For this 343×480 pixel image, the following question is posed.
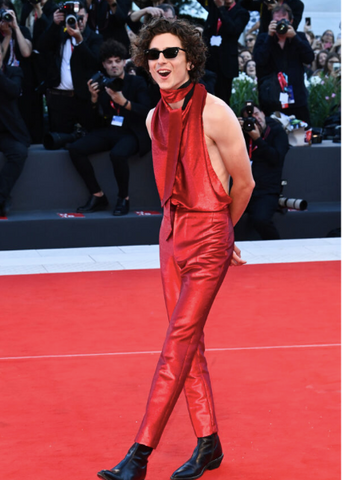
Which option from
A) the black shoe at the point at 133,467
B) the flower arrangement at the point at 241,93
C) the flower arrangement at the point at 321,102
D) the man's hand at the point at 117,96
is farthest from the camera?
the flower arrangement at the point at 321,102

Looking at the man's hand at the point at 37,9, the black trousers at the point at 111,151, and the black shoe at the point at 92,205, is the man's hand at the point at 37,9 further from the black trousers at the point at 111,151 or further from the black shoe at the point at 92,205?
the black shoe at the point at 92,205

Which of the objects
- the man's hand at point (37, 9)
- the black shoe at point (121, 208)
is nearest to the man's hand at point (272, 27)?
the black shoe at point (121, 208)

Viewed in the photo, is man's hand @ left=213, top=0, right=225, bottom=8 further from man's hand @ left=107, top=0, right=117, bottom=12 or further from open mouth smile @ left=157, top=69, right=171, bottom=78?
open mouth smile @ left=157, top=69, right=171, bottom=78

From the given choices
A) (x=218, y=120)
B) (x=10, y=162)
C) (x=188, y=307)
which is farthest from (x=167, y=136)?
(x=10, y=162)

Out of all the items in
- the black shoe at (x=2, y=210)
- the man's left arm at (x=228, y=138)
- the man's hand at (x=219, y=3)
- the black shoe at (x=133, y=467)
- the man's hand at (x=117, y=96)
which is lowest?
the black shoe at (x=2, y=210)

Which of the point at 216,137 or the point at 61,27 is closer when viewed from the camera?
the point at 216,137

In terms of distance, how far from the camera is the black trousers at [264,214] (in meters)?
6.60

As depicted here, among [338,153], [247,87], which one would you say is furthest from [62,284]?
[247,87]

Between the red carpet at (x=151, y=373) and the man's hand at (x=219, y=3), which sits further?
the man's hand at (x=219, y=3)

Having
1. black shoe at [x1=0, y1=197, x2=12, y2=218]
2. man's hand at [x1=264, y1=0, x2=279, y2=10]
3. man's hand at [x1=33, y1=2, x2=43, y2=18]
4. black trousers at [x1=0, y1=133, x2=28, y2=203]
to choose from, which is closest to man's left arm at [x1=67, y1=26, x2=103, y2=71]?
man's hand at [x1=33, y1=2, x2=43, y2=18]

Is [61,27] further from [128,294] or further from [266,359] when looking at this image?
[266,359]

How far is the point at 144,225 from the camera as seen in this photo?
6.70 meters

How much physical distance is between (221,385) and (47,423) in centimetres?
74

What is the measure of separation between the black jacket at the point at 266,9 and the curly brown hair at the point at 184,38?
5233 millimetres
